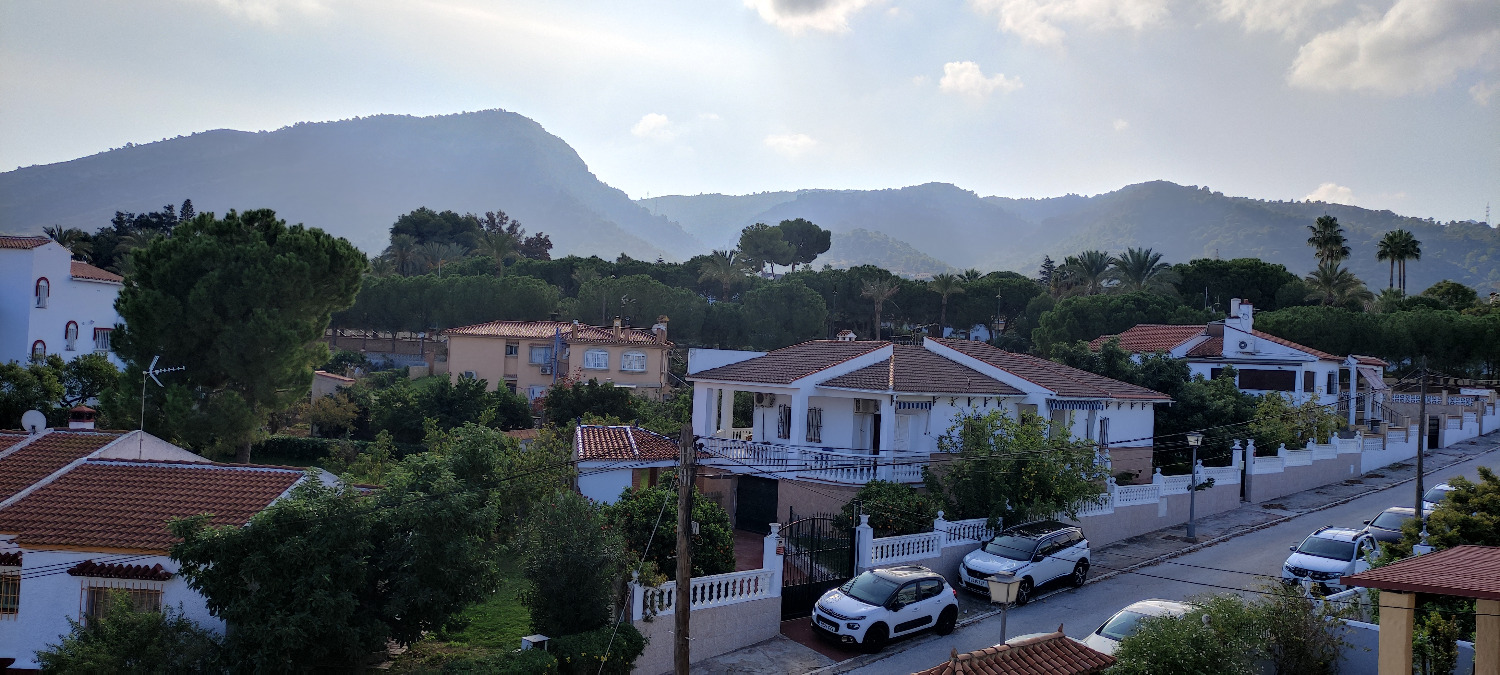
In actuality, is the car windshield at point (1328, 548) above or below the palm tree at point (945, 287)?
below

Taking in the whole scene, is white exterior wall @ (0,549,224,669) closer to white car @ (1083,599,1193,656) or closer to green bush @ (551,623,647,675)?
green bush @ (551,623,647,675)

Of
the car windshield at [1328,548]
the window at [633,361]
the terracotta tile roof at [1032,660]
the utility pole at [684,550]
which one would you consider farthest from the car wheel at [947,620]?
the window at [633,361]

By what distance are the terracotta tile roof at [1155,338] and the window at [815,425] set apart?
2238 centimetres

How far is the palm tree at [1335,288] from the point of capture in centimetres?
6731

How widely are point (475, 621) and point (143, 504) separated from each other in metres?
6.54

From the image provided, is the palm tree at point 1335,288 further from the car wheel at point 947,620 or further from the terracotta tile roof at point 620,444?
the car wheel at point 947,620

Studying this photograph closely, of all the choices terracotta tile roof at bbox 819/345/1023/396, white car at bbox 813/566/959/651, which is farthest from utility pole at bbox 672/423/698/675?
terracotta tile roof at bbox 819/345/1023/396

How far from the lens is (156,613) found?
564 inches

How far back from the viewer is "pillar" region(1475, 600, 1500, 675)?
10039 millimetres

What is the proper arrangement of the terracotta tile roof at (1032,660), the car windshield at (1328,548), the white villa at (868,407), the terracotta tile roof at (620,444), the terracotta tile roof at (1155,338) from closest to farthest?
1. the terracotta tile roof at (1032,660)
2. the car windshield at (1328,548)
3. the terracotta tile roof at (620,444)
4. the white villa at (868,407)
5. the terracotta tile roof at (1155,338)

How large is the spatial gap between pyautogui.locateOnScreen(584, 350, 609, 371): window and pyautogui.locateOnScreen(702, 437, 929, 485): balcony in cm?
2527

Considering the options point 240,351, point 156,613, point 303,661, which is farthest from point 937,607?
point 240,351

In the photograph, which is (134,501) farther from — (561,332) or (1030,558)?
(561,332)

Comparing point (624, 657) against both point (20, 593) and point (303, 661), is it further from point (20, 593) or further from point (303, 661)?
point (20, 593)
